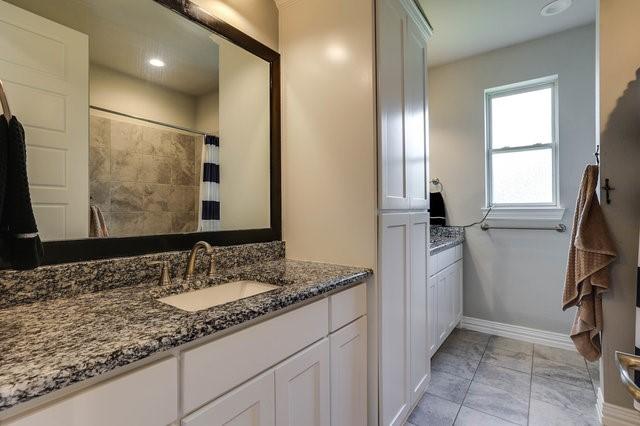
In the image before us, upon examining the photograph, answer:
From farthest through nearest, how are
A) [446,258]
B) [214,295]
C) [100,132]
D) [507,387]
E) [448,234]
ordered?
[448,234], [446,258], [507,387], [214,295], [100,132]

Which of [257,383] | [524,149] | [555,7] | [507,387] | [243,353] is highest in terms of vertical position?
[555,7]

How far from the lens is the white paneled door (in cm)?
94

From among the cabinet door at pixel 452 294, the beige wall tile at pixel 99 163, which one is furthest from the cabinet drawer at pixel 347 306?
the cabinet door at pixel 452 294

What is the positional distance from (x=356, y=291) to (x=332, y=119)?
839 mm

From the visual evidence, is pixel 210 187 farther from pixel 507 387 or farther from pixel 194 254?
pixel 507 387

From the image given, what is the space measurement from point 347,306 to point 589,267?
138 centimetres

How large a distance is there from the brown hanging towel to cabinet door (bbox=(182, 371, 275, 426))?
1740mm

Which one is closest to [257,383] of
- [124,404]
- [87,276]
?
[124,404]

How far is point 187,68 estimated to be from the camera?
1.44m

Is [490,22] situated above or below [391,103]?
above

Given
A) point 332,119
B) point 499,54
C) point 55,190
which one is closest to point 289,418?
point 55,190

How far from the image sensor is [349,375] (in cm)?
134

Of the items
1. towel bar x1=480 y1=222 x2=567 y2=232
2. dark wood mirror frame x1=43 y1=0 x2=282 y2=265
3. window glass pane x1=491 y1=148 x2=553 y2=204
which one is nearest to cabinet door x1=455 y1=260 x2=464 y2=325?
towel bar x1=480 y1=222 x2=567 y2=232

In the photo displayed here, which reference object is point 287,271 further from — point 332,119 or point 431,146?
point 431,146
